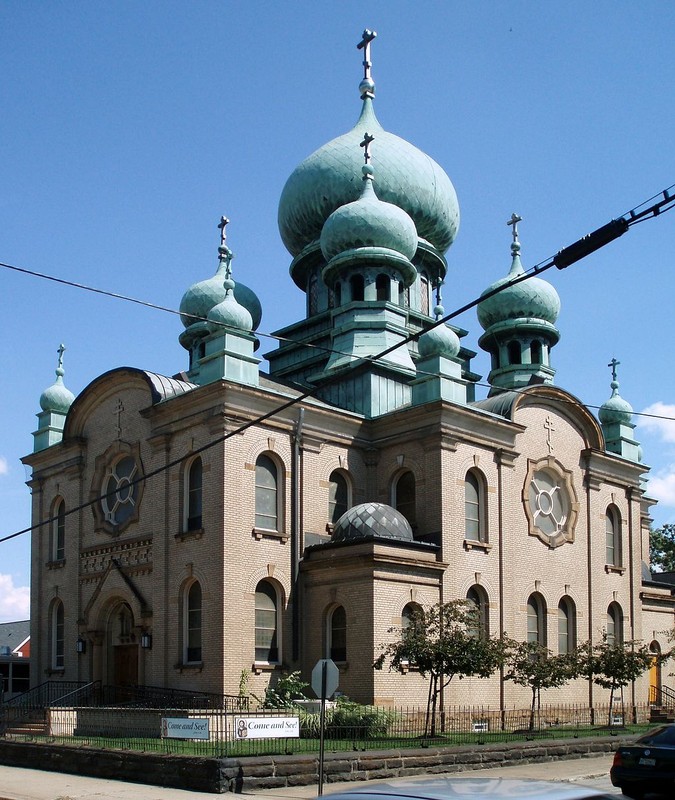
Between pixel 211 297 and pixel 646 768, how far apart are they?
28413 mm

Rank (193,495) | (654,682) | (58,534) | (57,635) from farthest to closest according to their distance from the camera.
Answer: (654,682)
(58,534)
(57,635)
(193,495)

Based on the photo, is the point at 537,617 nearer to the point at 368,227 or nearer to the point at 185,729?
the point at 368,227

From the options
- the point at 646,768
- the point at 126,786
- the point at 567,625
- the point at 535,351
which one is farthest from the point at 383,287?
the point at 646,768

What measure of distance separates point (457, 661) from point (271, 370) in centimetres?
1751

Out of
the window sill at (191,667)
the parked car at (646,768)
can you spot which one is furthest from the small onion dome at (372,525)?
the parked car at (646,768)

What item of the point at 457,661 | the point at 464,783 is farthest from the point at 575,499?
the point at 464,783

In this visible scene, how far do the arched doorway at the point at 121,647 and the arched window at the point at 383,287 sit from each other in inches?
539

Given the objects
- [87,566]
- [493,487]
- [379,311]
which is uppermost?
[379,311]

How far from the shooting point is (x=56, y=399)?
3803 centimetres

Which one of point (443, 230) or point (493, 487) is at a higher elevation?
point (443, 230)

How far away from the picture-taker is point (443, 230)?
43.3m

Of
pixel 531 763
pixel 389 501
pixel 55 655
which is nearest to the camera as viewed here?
pixel 531 763

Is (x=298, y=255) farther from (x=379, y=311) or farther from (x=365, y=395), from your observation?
(x=365, y=395)

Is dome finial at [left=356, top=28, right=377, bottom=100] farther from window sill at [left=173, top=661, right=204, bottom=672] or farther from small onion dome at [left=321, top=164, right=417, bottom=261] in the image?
window sill at [left=173, top=661, right=204, bottom=672]
